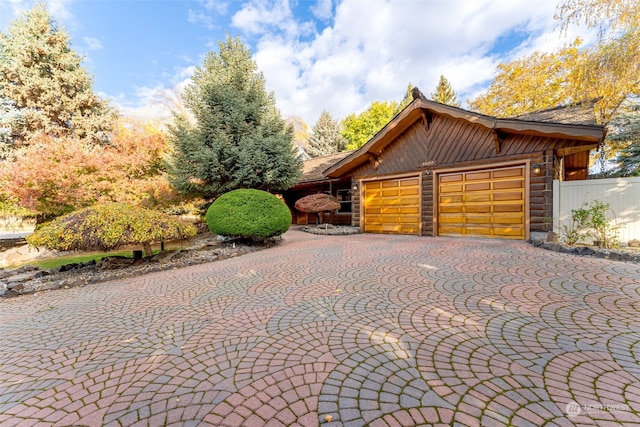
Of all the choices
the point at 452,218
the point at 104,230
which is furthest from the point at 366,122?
the point at 104,230

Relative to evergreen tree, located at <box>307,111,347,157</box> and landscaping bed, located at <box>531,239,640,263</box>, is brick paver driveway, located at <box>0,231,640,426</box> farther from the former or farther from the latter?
evergreen tree, located at <box>307,111,347,157</box>

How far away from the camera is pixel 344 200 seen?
14.1 m

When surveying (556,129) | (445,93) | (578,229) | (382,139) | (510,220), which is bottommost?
(578,229)

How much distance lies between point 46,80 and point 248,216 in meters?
15.5

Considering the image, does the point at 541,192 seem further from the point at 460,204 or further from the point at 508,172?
the point at 460,204

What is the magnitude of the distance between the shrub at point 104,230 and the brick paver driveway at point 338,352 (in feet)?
4.16

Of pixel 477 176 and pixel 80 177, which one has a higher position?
pixel 80 177

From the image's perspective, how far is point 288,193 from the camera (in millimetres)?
17359

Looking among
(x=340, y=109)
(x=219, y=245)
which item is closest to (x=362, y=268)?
(x=219, y=245)

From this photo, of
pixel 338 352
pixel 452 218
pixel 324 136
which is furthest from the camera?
pixel 324 136

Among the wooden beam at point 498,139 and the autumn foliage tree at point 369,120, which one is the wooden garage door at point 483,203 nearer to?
the wooden beam at point 498,139

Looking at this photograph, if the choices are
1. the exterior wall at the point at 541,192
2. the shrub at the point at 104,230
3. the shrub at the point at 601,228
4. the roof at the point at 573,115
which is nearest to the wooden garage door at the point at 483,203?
the exterior wall at the point at 541,192

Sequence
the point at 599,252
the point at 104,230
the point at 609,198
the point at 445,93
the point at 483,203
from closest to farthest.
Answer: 1. the point at 599,252
2. the point at 104,230
3. the point at 609,198
4. the point at 483,203
5. the point at 445,93

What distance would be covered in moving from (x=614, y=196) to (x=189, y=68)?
1712 cm
